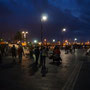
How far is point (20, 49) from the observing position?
1923 cm

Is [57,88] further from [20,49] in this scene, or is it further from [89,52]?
[89,52]

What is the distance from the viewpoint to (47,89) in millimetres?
7719

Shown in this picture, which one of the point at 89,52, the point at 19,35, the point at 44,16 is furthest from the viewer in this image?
the point at 19,35

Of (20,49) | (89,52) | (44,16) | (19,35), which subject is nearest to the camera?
(20,49)

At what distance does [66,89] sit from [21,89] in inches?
71.1

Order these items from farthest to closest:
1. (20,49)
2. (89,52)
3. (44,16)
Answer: (89,52) → (44,16) → (20,49)

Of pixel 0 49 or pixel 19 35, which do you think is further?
pixel 19 35

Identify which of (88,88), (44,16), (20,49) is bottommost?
(88,88)

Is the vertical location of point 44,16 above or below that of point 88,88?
above

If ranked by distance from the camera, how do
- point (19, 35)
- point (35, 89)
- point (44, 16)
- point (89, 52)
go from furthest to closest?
1. point (19, 35)
2. point (89, 52)
3. point (44, 16)
4. point (35, 89)

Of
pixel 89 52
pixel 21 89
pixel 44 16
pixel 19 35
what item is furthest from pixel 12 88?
pixel 19 35

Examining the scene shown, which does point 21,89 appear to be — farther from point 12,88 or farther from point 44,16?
point 44,16

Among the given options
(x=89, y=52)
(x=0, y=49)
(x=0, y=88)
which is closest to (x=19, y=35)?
(x=89, y=52)

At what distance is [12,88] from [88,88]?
314cm
